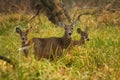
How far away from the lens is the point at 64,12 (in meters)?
17.0

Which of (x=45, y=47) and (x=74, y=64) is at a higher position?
(x=45, y=47)

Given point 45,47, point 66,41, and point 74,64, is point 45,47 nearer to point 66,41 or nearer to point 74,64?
point 74,64

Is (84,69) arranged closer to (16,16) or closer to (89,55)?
(89,55)

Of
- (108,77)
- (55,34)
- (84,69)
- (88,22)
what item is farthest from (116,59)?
(88,22)

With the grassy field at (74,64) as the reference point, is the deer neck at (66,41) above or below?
above

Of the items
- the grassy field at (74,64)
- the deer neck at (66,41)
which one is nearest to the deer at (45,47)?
the deer neck at (66,41)

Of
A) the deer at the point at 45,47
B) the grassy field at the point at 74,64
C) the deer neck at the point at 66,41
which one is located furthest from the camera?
the deer neck at the point at 66,41

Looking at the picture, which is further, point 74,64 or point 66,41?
point 66,41

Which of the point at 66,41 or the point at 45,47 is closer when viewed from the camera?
the point at 45,47

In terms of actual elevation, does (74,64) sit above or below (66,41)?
below

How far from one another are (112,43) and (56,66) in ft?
9.57

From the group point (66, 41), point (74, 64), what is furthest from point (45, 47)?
point (66, 41)

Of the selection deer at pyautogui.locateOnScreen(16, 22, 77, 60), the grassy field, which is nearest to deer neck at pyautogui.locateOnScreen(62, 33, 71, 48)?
deer at pyautogui.locateOnScreen(16, 22, 77, 60)

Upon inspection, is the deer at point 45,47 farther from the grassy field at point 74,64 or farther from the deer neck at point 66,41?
the grassy field at point 74,64
